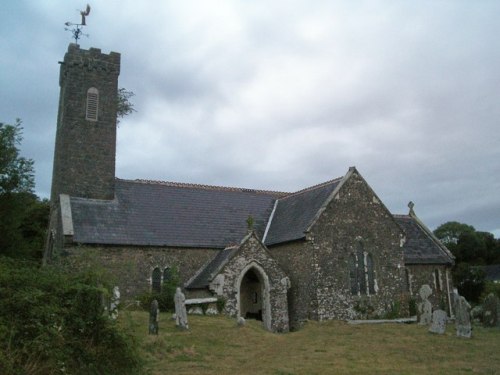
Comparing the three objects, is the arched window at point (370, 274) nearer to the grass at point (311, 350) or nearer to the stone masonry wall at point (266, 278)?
the grass at point (311, 350)

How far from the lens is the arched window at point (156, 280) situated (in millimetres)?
24750

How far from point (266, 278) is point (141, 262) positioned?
250 inches

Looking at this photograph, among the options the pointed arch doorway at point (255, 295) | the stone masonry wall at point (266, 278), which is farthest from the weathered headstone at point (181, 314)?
the pointed arch doorway at point (255, 295)

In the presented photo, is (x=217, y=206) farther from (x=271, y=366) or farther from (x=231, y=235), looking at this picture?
(x=271, y=366)

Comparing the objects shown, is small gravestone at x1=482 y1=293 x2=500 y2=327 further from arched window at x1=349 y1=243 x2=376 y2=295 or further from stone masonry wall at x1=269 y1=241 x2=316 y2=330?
stone masonry wall at x1=269 y1=241 x2=316 y2=330

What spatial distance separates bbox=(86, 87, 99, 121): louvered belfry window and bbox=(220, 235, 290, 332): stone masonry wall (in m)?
11.8

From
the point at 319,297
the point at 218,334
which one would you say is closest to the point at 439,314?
the point at 319,297

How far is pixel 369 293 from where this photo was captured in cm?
2555

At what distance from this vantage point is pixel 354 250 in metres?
25.8

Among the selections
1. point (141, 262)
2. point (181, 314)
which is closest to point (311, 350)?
point (181, 314)

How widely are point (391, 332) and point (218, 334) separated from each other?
7.02m

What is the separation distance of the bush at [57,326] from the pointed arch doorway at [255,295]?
14215mm

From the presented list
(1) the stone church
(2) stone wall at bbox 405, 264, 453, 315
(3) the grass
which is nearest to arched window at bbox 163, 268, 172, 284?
(1) the stone church

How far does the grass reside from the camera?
500 inches
